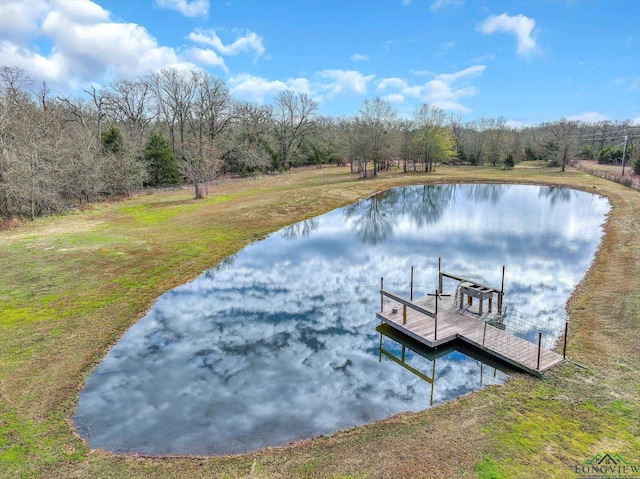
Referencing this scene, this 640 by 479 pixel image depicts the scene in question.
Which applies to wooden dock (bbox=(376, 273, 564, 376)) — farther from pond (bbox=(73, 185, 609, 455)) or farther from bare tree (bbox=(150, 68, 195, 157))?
bare tree (bbox=(150, 68, 195, 157))

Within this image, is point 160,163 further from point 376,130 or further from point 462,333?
point 462,333

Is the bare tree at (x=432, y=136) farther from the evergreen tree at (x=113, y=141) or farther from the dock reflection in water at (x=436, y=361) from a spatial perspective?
the dock reflection in water at (x=436, y=361)

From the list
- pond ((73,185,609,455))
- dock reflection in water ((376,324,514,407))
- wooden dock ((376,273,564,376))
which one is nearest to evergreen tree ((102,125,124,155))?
pond ((73,185,609,455))

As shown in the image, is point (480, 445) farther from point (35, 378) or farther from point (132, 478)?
point (35, 378)

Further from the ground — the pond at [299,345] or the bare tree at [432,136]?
the bare tree at [432,136]

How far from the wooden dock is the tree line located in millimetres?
25665

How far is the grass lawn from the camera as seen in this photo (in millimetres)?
6547

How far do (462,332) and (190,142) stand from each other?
3232cm

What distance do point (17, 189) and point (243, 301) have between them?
63.8 feet

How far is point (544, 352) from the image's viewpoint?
9.77 m

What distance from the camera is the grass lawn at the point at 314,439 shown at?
655 centimetres

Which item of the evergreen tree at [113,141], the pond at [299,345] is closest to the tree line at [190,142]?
the evergreen tree at [113,141]

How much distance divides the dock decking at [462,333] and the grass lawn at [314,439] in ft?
1.98

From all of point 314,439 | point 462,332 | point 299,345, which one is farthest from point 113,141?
point 314,439
